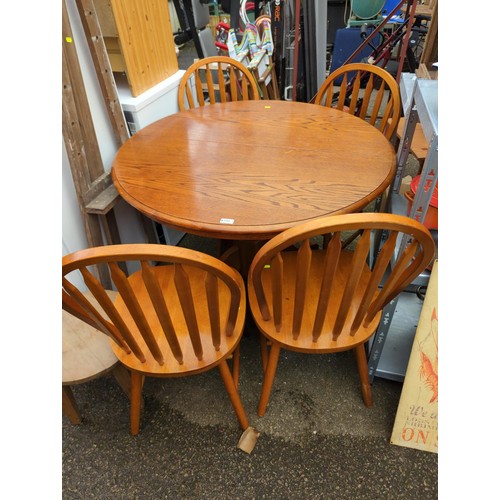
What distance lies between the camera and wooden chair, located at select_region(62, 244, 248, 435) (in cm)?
77

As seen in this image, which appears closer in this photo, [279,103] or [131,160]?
[131,160]

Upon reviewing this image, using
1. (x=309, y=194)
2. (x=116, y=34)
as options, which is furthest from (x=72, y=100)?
(x=309, y=194)

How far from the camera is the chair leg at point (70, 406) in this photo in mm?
1318

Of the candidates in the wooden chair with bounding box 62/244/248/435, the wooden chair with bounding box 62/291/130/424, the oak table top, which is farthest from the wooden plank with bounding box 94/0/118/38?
the wooden chair with bounding box 62/291/130/424

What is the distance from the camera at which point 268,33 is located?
2939mm

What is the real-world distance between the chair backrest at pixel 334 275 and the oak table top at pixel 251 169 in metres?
0.19

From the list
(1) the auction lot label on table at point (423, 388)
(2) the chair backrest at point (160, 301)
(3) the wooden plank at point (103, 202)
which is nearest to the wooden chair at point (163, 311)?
(2) the chair backrest at point (160, 301)

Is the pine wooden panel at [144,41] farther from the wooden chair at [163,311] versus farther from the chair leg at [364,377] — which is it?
the chair leg at [364,377]

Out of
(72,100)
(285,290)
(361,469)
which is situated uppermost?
(72,100)

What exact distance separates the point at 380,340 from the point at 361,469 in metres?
0.47

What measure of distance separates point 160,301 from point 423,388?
3.18ft

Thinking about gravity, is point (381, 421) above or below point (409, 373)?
below

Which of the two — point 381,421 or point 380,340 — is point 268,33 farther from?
point 381,421

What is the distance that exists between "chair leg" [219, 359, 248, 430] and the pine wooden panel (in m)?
1.43
